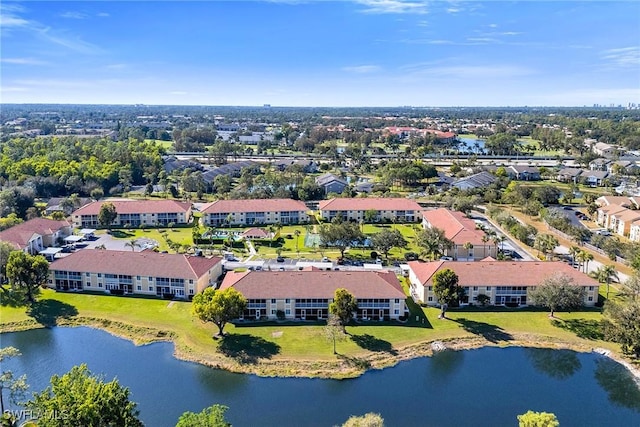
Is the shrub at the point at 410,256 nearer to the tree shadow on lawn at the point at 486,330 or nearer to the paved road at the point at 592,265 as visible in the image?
the tree shadow on lawn at the point at 486,330

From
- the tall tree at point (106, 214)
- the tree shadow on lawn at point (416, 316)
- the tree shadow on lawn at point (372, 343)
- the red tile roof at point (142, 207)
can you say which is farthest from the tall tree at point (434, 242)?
the tall tree at point (106, 214)

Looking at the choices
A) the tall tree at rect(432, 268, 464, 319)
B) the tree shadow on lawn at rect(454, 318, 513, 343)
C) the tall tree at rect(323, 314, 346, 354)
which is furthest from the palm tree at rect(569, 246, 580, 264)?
the tall tree at rect(323, 314, 346, 354)

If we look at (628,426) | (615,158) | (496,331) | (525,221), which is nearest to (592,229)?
(525,221)

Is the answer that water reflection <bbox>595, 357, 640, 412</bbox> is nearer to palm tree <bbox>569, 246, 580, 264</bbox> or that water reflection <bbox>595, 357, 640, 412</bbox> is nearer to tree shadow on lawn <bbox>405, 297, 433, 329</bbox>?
tree shadow on lawn <bbox>405, 297, 433, 329</bbox>

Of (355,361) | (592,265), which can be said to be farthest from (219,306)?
(592,265)

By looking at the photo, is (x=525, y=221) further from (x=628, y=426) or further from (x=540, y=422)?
(x=540, y=422)

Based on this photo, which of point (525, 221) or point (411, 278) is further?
point (525, 221)
